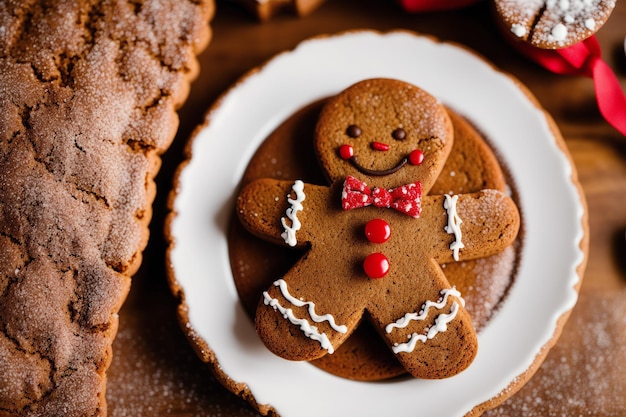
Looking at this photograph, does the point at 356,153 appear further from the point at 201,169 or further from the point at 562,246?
the point at 562,246

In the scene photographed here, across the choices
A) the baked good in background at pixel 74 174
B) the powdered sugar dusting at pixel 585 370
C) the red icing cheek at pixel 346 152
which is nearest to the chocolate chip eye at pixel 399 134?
the red icing cheek at pixel 346 152

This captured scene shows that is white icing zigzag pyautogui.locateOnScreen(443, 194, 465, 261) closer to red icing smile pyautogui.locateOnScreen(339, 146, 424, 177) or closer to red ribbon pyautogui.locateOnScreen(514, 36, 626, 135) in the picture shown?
red icing smile pyautogui.locateOnScreen(339, 146, 424, 177)

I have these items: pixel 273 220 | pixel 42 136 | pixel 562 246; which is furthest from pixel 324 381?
pixel 42 136

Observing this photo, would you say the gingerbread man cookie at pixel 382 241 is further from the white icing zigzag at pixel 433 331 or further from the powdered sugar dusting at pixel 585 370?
the powdered sugar dusting at pixel 585 370

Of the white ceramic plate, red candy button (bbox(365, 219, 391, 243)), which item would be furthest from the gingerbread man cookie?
the white ceramic plate

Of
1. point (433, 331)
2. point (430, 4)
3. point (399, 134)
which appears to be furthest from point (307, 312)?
point (430, 4)
